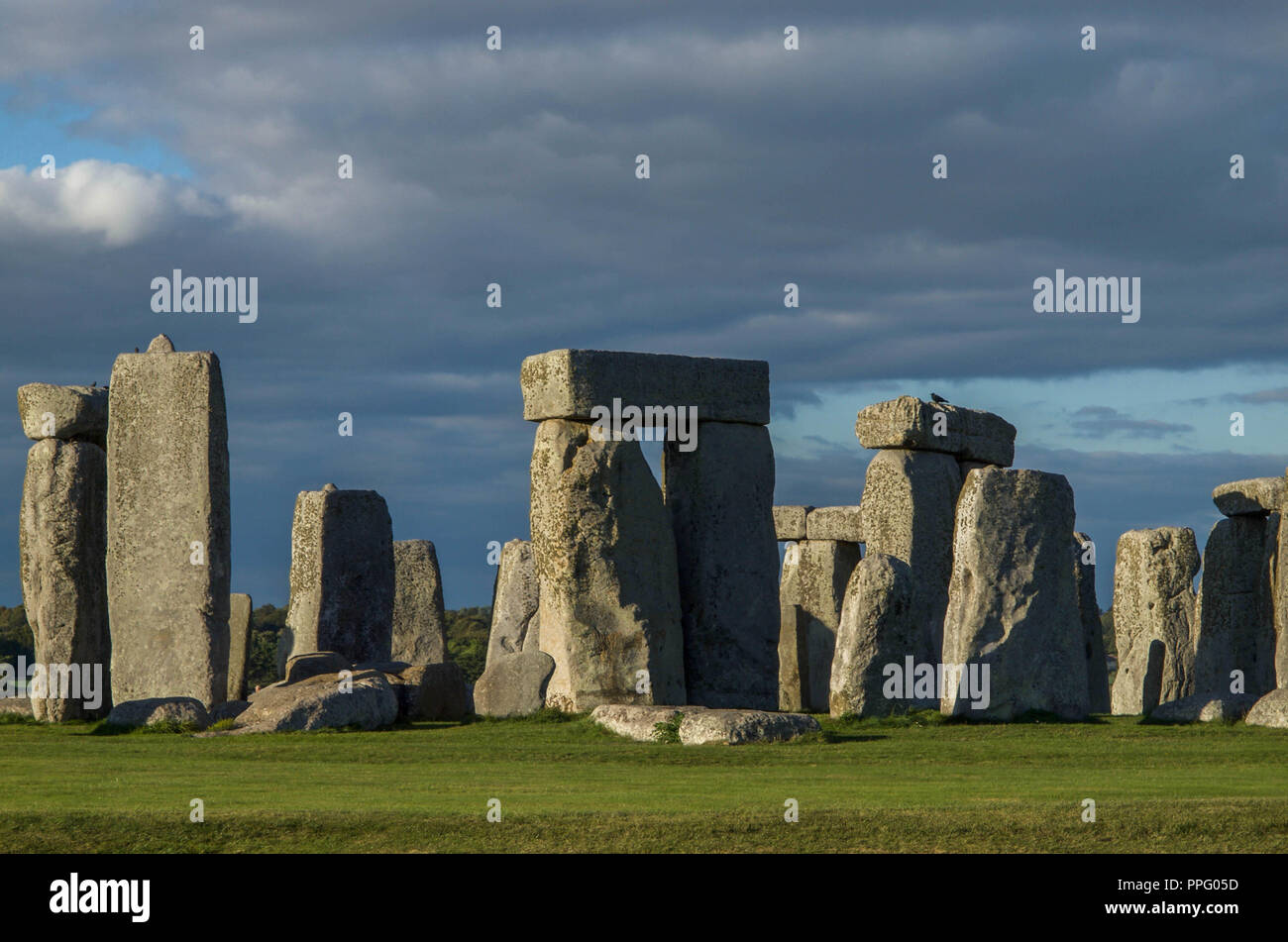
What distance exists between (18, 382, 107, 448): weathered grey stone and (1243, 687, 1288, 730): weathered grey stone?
1225 centimetres

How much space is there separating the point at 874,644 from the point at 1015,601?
145 cm

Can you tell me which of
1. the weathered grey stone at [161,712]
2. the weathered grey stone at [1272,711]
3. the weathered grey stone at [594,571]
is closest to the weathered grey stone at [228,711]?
the weathered grey stone at [161,712]

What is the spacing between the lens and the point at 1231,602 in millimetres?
23094

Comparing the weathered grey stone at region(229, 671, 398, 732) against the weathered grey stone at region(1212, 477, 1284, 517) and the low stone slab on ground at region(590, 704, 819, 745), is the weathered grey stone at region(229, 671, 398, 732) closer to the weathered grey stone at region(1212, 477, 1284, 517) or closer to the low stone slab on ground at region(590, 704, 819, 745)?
the low stone slab on ground at region(590, 704, 819, 745)

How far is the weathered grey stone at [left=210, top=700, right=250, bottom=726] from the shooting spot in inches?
693

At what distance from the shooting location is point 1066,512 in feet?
59.1

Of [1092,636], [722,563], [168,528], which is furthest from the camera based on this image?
[1092,636]

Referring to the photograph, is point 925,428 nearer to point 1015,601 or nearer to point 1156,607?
point 1156,607

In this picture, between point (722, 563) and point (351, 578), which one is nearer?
point (722, 563)

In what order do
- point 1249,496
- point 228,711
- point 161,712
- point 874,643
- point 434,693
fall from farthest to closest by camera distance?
point 1249,496
point 434,693
point 228,711
point 874,643
point 161,712

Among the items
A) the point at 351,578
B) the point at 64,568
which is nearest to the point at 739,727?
the point at 64,568

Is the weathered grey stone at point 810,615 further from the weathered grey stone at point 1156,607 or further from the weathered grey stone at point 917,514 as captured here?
the weathered grey stone at point 1156,607

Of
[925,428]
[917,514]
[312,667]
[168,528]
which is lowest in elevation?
[312,667]
